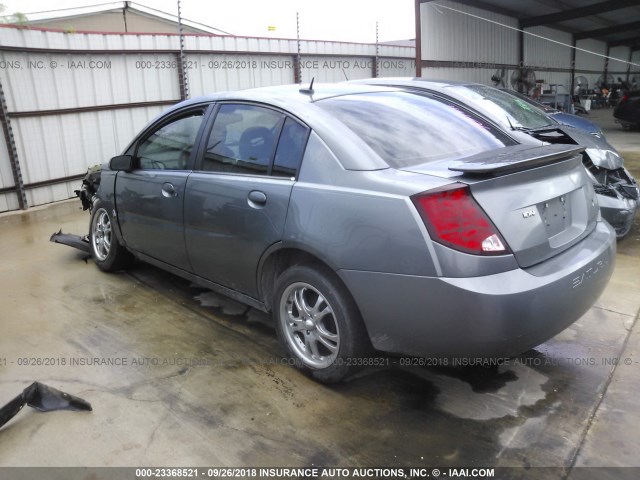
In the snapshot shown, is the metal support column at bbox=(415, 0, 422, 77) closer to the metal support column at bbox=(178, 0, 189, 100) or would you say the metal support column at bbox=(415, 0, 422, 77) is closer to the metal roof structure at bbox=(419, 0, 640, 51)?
the metal roof structure at bbox=(419, 0, 640, 51)

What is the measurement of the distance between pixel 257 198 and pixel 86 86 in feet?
21.8

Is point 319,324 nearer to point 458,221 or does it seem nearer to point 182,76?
point 458,221

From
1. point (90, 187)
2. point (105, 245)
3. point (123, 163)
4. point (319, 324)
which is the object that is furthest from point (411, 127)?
point (90, 187)

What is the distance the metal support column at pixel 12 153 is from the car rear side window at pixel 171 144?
4136 mm

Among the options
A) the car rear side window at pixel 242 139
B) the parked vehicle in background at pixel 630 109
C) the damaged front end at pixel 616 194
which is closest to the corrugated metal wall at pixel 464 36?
the parked vehicle in background at pixel 630 109

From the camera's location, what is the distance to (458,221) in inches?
90.4

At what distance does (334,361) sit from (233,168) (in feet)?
4.39

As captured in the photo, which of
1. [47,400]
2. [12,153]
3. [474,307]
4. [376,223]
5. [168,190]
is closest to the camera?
[474,307]

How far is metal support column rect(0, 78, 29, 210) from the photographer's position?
7.18 metres

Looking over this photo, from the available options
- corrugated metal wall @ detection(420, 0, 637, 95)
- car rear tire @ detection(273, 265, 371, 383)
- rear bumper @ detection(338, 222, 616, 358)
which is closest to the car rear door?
car rear tire @ detection(273, 265, 371, 383)

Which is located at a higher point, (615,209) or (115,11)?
(115,11)

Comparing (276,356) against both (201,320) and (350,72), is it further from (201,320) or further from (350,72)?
(350,72)

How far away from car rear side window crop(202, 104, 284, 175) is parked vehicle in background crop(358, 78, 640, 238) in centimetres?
164

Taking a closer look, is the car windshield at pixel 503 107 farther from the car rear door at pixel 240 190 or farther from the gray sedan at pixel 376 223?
the car rear door at pixel 240 190
